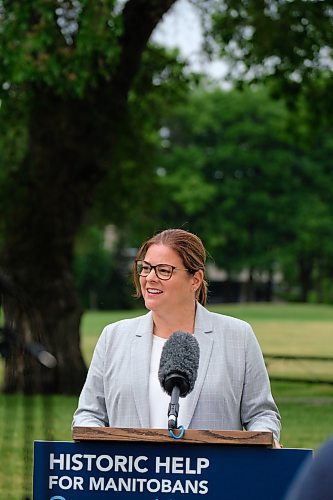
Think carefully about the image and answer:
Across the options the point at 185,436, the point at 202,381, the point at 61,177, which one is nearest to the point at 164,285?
the point at 202,381

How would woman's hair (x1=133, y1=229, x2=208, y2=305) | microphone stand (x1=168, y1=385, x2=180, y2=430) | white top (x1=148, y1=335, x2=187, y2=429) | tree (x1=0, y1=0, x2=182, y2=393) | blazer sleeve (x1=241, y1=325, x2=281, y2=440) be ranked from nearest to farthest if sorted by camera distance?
microphone stand (x1=168, y1=385, x2=180, y2=430) → white top (x1=148, y1=335, x2=187, y2=429) → blazer sleeve (x1=241, y1=325, x2=281, y2=440) → woman's hair (x1=133, y1=229, x2=208, y2=305) → tree (x1=0, y1=0, x2=182, y2=393)

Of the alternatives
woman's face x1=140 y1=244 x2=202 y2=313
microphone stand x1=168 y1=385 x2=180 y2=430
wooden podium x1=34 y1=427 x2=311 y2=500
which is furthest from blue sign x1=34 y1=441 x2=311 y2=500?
woman's face x1=140 y1=244 x2=202 y2=313

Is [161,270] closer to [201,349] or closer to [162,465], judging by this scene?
[201,349]

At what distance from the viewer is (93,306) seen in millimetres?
83688

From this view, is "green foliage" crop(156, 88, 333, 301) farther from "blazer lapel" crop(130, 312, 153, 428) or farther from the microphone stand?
the microphone stand

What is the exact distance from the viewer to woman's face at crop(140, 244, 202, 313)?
15.5ft

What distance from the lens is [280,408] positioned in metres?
19.8

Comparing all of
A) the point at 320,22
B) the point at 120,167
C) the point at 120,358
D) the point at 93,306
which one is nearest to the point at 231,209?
the point at 93,306

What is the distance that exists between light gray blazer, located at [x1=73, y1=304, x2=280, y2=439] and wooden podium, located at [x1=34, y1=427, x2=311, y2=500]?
444 millimetres

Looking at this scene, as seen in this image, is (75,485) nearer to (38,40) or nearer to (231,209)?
(38,40)

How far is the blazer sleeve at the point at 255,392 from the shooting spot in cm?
465

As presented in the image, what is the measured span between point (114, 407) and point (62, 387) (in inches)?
670

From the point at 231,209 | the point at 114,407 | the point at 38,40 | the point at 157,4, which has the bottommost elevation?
the point at 114,407

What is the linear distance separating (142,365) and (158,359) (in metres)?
0.08
